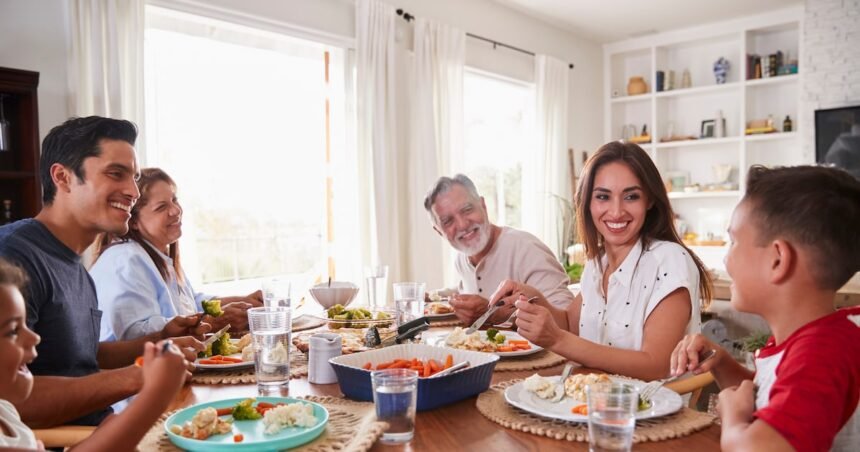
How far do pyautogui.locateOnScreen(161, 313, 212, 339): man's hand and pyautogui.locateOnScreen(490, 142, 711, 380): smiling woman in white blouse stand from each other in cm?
90

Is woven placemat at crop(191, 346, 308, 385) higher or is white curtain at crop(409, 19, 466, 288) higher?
white curtain at crop(409, 19, 466, 288)

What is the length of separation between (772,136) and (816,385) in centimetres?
627

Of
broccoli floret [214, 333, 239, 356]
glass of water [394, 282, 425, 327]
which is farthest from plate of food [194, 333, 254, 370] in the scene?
glass of water [394, 282, 425, 327]

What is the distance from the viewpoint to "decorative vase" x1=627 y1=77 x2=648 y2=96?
294 inches

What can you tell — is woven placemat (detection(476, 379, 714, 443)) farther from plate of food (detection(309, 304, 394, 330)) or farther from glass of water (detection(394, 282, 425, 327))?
plate of food (detection(309, 304, 394, 330))

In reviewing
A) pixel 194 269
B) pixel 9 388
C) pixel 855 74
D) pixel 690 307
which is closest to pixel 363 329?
pixel 690 307

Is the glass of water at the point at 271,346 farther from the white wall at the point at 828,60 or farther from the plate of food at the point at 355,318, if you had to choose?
the white wall at the point at 828,60

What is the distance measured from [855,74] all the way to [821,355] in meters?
5.94

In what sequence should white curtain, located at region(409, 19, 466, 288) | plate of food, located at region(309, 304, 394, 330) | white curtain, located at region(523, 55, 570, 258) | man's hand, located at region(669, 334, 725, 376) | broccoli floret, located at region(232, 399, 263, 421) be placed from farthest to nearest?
1. white curtain, located at region(523, 55, 570, 258)
2. white curtain, located at region(409, 19, 466, 288)
3. plate of food, located at region(309, 304, 394, 330)
4. man's hand, located at region(669, 334, 725, 376)
5. broccoli floret, located at region(232, 399, 263, 421)

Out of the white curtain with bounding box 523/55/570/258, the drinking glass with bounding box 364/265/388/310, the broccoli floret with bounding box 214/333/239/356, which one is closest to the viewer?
the broccoli floret with bounding box 214/333/239/356

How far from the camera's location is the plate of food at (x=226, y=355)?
166 centimetres

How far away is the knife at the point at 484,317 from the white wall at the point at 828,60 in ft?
16.8

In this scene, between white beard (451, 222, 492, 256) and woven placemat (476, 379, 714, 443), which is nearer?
woven placemat (476, 379, 714, 443)

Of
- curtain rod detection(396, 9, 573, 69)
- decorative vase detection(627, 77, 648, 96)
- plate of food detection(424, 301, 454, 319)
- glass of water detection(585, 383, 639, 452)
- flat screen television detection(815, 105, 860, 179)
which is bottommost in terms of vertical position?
plate of food detection(424, 301, 454, 319)
